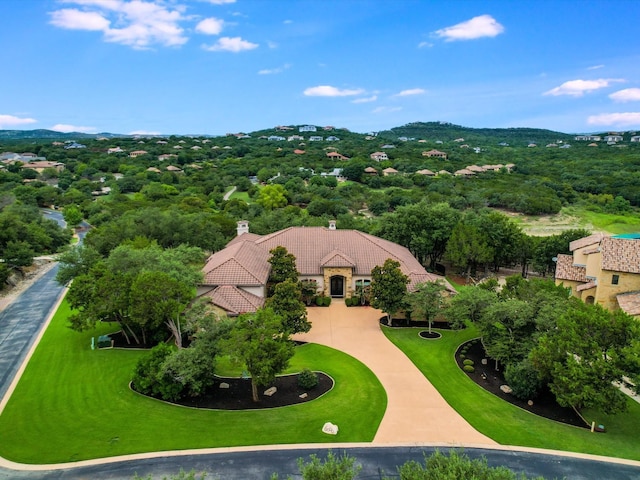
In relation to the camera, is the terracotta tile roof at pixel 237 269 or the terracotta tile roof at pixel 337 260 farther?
the terracotta tile roof at pixel 337 260

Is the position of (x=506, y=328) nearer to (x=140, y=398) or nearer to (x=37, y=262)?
(x=140, y=398)

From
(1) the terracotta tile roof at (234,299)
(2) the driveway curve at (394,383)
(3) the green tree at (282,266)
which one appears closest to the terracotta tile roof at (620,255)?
(2) the driveway curve at (394,383)

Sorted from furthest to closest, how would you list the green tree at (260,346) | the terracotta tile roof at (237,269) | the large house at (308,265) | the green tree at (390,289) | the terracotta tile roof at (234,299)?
the terracotta tile roof at (237,269), the large house at (308,265), the green tree at (390,289), the terracotta tile roof at (234,299), the green tree at (260,346)

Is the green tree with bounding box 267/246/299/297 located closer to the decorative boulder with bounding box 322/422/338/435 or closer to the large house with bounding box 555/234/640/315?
the decorative boulder with bounding box 322/422/338/435

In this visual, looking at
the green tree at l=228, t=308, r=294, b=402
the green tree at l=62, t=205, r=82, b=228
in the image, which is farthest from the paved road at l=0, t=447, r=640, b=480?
the green tree at l=62, t=205, r=82, b=228

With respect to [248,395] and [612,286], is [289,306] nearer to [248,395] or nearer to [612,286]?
[248,395]

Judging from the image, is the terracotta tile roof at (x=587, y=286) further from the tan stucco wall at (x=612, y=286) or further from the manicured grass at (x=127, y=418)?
the manicured grass at (x=127, y=418)

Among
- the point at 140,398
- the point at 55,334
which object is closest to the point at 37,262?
the point at 55,334
